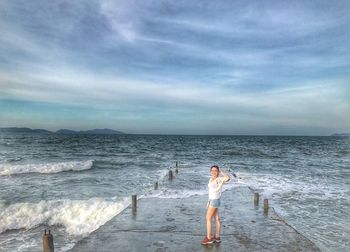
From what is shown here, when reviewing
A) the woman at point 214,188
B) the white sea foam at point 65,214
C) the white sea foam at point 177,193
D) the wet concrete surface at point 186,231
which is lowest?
the white sea foam at point 65,214

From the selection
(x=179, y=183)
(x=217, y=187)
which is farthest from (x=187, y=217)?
(x=179, y=183)

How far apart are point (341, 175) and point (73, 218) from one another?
1096 inches

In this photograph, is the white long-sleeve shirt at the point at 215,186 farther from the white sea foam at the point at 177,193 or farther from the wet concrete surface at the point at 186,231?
the white sea foam at the point at 177,193

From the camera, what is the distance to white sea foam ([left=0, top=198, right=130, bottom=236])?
1545cm

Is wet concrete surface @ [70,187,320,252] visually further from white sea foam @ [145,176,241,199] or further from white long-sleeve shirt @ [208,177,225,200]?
white sea foam @ [145,176,241,199]

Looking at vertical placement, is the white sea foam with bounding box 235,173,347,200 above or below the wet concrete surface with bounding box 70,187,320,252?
below

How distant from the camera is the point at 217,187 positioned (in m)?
9.63

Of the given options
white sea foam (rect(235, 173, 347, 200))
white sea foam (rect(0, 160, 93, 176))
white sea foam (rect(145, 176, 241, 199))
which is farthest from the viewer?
white sea foam (rect(0, 160, 93, 176))

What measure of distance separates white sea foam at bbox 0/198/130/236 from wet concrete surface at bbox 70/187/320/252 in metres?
2.11

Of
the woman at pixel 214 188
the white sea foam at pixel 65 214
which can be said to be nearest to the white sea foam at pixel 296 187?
the white sea foam at pixel 65 214

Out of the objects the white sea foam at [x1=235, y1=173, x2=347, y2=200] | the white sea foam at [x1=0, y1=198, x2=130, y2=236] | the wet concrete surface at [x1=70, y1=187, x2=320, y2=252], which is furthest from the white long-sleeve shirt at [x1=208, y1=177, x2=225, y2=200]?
the white sea foam at [x1=235, y1=173, x2=347, y2=200]

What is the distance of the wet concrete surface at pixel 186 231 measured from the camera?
1034 centimetres

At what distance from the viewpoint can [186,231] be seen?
12.0 meters

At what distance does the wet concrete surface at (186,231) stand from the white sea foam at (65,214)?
211 centimetres
